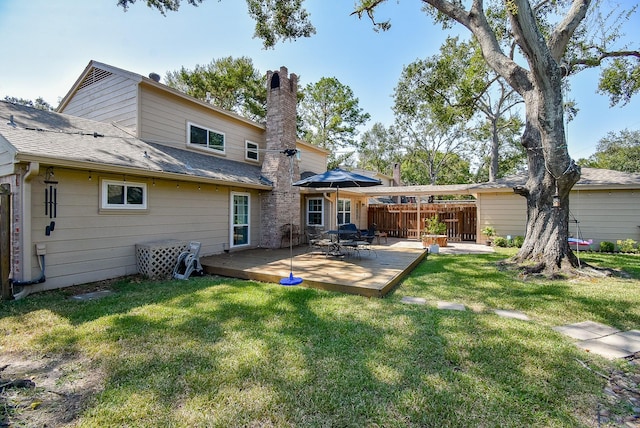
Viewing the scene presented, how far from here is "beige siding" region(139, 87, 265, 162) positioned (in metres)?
8.50

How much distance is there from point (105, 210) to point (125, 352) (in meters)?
4.32

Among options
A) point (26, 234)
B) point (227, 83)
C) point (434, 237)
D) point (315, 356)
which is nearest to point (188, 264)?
point (26, 234)

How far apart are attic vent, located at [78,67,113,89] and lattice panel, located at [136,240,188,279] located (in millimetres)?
5897

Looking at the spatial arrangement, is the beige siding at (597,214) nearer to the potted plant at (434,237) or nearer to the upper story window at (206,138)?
the potted plant at (434,237)

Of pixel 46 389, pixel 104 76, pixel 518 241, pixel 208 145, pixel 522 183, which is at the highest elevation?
pixel 104 76

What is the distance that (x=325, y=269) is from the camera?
22.2 ft

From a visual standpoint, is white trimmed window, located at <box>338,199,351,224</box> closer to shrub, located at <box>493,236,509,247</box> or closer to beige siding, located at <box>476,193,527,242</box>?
beige siding, located at <box>476,193,527,242</box>

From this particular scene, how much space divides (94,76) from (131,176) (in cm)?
516

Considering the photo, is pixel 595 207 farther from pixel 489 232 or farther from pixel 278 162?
pixel 278 162

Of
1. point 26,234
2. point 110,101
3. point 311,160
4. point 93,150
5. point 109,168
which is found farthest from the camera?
point 311,160

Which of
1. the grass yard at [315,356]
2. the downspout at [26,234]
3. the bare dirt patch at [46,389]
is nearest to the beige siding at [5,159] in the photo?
the downspout at [26,234]

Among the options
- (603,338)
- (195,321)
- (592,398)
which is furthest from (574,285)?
(195,321)

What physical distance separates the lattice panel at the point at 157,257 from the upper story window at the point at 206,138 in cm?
414

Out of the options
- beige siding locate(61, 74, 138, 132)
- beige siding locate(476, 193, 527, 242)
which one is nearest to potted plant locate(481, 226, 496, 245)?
beige siding locate(476, 193, 527, 242)
